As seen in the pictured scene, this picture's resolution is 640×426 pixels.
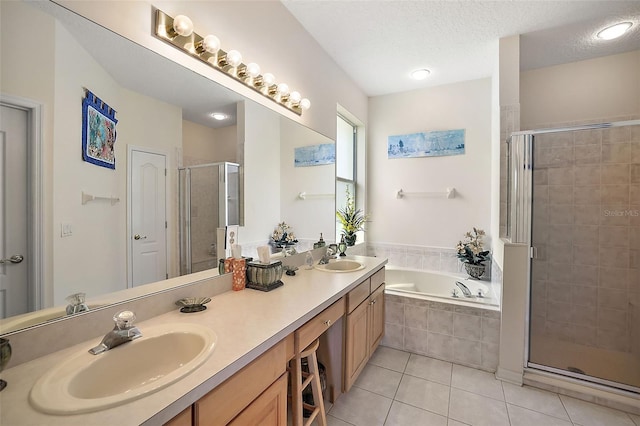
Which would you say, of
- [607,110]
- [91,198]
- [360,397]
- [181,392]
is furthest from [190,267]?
[607,110]

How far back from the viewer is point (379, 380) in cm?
206

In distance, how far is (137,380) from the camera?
0.89 metres

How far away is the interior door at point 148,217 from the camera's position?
1103mm

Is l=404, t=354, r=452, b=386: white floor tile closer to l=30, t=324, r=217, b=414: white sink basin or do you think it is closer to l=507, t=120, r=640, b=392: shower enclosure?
l=507, t=120, r=640, b=392: shower enclosure

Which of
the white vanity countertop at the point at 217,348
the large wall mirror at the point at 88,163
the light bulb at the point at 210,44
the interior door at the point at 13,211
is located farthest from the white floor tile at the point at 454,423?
the light bulb at the point at 210,44

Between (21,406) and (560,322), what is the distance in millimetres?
3351

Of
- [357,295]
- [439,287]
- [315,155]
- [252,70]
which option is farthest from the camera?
[439,287]

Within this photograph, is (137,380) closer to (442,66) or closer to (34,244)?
(34,244)

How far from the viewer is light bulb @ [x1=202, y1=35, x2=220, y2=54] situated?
132 cm

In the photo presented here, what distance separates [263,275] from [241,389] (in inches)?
26.8

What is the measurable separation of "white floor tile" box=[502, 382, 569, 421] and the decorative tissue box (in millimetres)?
1802

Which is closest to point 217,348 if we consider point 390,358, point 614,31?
point 390,358

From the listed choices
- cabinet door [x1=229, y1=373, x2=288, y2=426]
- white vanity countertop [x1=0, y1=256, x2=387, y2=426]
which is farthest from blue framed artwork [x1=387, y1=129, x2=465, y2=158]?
cabinet door [x1=229, y1=373, x2=288, y2=426]

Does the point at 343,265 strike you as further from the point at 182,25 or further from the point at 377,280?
the point at 182,25
